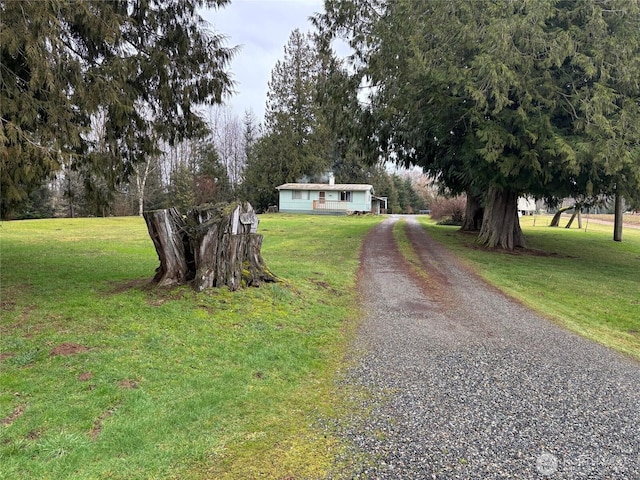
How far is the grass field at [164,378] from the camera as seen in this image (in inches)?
105

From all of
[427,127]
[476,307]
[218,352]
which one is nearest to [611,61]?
[427,127]

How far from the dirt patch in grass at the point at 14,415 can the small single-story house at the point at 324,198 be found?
3585 centimetres

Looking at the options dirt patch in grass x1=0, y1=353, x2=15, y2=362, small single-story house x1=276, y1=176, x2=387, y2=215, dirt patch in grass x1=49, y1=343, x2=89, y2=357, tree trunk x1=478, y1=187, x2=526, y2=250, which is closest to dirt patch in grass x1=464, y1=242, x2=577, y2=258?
tree trunk x1=478, y1=187, x2=526, y2=250

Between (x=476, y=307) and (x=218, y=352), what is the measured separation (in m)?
4.78

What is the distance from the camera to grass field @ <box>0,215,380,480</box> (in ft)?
8.78

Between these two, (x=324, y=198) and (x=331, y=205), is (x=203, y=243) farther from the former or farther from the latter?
(x=324, y=198)

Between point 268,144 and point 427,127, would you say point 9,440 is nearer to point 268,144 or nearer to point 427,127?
point 427,127

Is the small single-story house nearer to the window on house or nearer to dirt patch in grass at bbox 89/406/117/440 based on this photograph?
the window on house

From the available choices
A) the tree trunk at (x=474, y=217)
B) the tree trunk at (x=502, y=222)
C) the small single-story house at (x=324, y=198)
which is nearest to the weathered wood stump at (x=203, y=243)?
the tree trunk at (x=502, y=222)

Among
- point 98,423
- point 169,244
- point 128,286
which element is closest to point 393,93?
point 169,244

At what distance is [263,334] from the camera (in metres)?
5.23

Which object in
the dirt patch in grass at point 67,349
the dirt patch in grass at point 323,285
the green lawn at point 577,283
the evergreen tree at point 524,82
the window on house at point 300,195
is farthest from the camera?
the window on house at point 300,195

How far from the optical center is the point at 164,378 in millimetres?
3844

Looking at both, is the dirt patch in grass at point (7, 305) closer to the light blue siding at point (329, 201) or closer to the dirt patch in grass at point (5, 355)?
the dirt patch in grass at point (5, 355)
